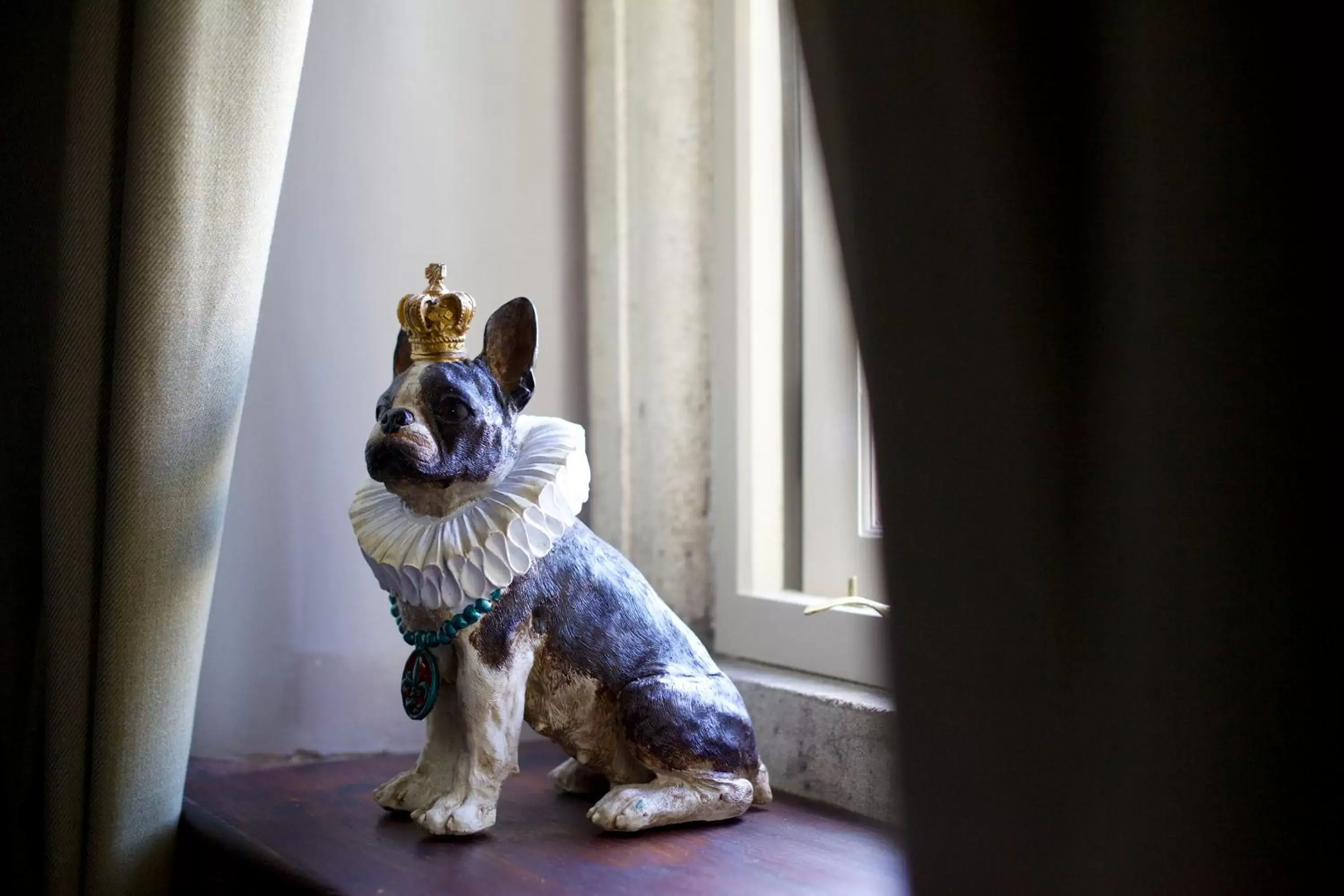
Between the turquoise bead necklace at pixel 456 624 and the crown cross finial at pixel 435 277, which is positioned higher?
the crown cross finial at pixel 435 277

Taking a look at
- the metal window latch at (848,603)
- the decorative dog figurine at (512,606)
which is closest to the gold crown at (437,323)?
the decorative dog figurine at (512,606)

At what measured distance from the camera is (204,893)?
39.4 inches

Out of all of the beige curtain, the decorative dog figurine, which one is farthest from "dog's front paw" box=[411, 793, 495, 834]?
the beige curtain

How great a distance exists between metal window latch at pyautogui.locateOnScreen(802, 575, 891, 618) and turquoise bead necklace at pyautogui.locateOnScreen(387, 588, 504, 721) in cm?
37

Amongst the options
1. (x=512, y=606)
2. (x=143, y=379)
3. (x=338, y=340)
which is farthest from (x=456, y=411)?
(x=338, y=340)

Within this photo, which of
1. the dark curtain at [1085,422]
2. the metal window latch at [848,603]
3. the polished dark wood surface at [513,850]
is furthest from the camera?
the metal window latch at [848,603]

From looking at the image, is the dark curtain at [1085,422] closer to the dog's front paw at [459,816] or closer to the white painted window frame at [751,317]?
the dog's front paw at [459,816]

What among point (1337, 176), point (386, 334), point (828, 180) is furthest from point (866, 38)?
point (386, 334)

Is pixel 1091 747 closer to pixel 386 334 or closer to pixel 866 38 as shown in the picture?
pixel 866 38

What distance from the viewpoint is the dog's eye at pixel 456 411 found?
2.95 ft

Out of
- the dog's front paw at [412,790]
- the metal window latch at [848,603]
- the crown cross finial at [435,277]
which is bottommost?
the dog's front paw at [412,790]

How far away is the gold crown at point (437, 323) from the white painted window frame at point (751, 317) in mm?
393

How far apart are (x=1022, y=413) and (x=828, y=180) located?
0.11m

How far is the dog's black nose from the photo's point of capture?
34.5 inches
